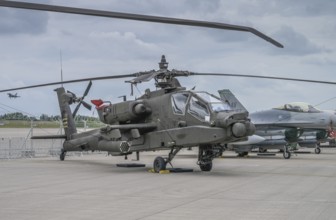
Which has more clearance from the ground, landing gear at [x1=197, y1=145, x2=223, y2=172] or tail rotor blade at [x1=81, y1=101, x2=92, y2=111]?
tail rotor blade at [x1=81, y1=101, x2=92, y2=111]

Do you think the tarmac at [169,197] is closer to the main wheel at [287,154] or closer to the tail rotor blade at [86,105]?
the tail rotor blade at [86,105]

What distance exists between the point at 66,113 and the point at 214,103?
10.5 meters

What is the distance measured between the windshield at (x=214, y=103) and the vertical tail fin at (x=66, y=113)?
9.19 meters

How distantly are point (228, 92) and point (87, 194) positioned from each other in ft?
70.3

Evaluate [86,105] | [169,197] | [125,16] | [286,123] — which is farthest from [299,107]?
[125,16]

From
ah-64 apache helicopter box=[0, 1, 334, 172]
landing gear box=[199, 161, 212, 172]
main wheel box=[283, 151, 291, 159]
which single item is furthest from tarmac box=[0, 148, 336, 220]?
main wheel box=[283, 151, 291, 159]

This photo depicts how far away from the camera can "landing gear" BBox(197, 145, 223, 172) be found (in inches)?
611

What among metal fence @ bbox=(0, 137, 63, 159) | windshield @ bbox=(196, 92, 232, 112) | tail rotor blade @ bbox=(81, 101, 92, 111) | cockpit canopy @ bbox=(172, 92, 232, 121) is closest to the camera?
windshield @ bbox=(196, 92, 232, 112)

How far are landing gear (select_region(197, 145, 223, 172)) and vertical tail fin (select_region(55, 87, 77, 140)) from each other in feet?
27.9

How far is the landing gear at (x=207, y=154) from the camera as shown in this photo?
50.9 ft

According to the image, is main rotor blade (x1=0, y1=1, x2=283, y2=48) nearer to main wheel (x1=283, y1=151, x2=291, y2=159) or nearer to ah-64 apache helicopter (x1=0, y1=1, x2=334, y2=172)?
ah-64 apache helicopter (x1=0, y1=1, x2=334, y2=172)

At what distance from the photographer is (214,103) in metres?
14.7

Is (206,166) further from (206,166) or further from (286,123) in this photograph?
(286,123)

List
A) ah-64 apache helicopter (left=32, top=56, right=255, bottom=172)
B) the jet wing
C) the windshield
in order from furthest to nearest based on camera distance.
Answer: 1. the jet wing
2. the windshield
3. ah-64 apache helicopter (left=32, top=56, right=255, bottom=172)
